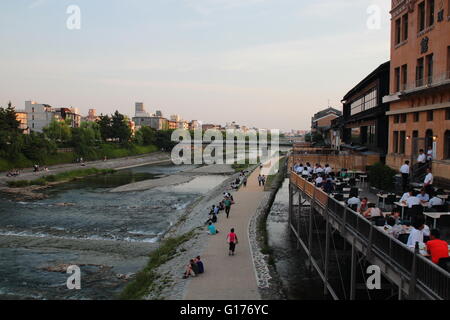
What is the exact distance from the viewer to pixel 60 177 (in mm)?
65125

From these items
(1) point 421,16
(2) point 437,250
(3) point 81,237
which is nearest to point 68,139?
(3) point 81,237

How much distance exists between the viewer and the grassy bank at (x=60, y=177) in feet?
181

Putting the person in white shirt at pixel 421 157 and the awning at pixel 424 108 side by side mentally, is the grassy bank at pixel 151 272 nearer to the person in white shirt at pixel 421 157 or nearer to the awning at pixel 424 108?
the person in white shirt at pixel 421 157

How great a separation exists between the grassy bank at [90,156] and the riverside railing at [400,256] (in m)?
67.0

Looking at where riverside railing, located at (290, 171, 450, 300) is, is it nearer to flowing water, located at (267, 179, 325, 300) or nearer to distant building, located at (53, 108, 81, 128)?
flowing water, located at (267, 179, 325, 300)

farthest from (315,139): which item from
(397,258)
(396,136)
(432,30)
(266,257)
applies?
(397,258)

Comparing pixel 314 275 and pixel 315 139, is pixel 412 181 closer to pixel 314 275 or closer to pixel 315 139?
pixel 314 275

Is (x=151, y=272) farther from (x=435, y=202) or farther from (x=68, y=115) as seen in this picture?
(x=68, y=115)

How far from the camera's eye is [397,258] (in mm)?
8742

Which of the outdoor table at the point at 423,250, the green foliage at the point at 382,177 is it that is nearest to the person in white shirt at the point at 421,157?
the green foliage at the point at 382,177
